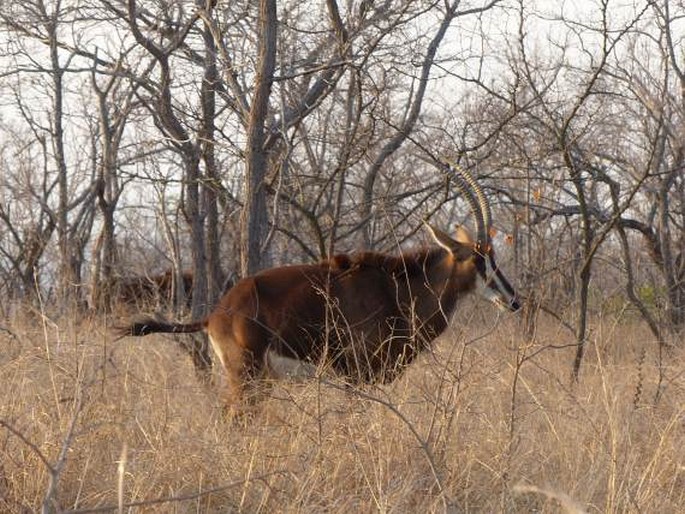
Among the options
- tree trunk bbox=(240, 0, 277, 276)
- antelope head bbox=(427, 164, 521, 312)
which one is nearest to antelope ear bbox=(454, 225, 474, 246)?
antelope head bbox=(427, 164, 521, 312)

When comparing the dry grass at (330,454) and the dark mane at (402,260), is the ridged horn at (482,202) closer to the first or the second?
the dark mane at (402,260)

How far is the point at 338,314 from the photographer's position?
6.22 meters

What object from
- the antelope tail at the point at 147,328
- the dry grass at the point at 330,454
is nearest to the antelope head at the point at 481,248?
the dry grass at the point at 330,454

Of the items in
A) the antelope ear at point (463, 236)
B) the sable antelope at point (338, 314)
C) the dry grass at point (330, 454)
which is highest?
the antelope ear at point (463, 236)

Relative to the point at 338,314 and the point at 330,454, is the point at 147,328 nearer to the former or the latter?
the point at 338,314

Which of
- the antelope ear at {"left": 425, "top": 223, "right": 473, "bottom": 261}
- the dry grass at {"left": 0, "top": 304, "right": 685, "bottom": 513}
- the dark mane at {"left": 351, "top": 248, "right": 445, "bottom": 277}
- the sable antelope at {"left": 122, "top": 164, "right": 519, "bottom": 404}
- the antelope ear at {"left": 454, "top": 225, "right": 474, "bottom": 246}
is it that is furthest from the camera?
the antelope ear at {"left": 454, "top": 225, "right": 474, "bottom": 246}

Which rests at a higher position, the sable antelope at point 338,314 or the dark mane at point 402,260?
the dark mane at point 402,260

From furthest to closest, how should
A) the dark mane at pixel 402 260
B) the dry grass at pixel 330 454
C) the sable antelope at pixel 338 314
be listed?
the dark mane at pixel 402 260, the sable antelope at pixel 338 314, the dry grass at pixel 330 454

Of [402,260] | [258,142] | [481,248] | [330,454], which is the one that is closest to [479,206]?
[481,248]

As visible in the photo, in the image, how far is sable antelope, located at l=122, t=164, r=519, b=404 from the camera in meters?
6.01

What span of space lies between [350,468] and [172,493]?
29.8 inches

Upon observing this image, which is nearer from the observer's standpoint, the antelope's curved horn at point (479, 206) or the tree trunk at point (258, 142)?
the tree trunk at point (258, 142)

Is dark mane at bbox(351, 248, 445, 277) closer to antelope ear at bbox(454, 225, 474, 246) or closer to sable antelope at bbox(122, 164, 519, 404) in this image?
sable antelope at bbox(122, 164, 519, 404)

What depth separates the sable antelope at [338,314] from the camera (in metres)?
6.01
